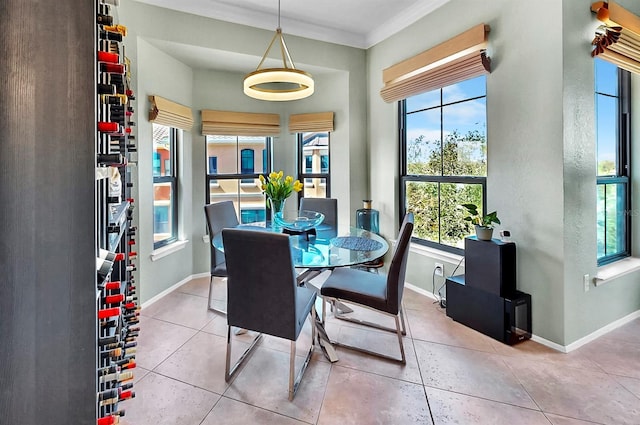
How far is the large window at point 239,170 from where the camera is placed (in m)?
4.03

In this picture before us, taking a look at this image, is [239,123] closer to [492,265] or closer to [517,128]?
[517,128]

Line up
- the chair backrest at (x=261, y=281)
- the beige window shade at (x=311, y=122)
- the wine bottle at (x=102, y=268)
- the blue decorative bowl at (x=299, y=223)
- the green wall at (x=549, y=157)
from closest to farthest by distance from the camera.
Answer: the wine bottle at (x=102, y=268), the chair backrest at (x=261, y=281), the green wall at (x=549, y=157), the blue decorative bowl at (x=299, y=223), the beige window shade at (x=311, y=122)

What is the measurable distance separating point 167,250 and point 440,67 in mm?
3223

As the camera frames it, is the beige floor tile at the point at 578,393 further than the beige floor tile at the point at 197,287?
No

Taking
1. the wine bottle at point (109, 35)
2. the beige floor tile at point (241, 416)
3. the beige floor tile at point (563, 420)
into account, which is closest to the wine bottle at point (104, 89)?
the wine bottle at point (109, 35)

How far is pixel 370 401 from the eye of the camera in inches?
69.7

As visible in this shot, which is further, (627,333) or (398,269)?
(627,333)

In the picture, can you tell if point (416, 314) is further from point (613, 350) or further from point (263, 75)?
point (263, 75)

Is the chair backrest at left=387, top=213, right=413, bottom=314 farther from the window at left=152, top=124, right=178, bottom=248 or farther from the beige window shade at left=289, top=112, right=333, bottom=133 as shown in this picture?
the window at left=152, top=124, right=178, bottom=248

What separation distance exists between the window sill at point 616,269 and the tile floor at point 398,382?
45 centimetres

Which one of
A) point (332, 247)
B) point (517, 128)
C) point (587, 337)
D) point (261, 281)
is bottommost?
point (587, 337)

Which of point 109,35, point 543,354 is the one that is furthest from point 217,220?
point 543,354

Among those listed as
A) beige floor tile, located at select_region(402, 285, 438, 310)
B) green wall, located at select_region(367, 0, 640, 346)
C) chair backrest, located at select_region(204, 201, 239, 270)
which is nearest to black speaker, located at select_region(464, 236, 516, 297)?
green wall, located at select_region(367, 0, 640, 346)

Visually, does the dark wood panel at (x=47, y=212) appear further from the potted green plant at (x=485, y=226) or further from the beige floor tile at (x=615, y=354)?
the beige floor tile at (x=615, y=354)
